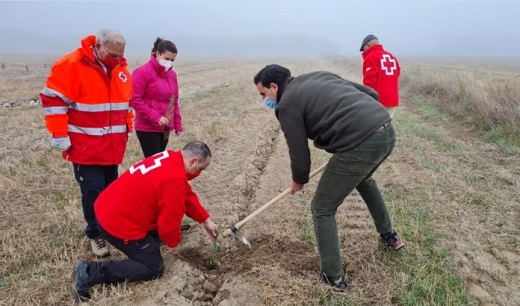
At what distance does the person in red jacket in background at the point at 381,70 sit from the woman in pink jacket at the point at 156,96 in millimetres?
3111

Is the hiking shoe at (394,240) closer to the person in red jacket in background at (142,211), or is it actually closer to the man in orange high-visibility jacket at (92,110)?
the person in red jacket in background at (142,211)

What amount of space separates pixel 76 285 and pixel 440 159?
18.9 ft

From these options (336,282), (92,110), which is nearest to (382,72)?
(336,282)

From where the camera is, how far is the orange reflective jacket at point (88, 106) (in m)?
3.26

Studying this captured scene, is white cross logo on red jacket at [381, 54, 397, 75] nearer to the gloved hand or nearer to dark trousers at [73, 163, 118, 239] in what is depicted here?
dark trousers at [73, 163, 118, 239]

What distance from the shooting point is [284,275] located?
3.37m

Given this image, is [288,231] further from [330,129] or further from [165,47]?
[165,47]

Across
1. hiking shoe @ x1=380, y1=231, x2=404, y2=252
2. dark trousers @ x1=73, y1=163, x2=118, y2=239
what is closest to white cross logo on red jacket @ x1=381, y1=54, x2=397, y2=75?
hiking shoe @ x1=380, y1=231, x2=404, y2=252

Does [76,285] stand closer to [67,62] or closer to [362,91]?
[67,62]

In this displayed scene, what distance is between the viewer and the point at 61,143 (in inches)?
131

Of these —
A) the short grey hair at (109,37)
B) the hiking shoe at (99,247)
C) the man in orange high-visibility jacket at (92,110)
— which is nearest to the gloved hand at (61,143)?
the man in orange high-visibility jacket at (92,110)

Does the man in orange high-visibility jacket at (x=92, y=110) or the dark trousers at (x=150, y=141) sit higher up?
the man in orange high-visibility jacket at (x=92, y=110)

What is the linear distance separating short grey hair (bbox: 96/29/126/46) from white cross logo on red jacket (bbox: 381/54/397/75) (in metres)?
4.11

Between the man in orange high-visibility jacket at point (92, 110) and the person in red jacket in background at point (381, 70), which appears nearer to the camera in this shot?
the man in orange high-visibility jacket at point (92, 110)
